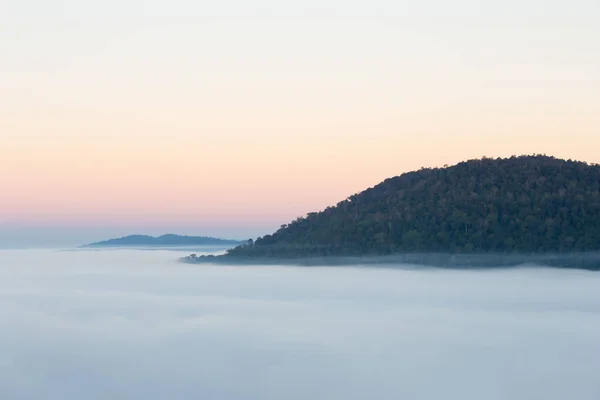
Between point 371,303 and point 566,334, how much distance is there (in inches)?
756

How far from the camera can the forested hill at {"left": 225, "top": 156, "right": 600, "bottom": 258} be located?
3219 inches

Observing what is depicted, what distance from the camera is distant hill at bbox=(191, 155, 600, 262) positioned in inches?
3219

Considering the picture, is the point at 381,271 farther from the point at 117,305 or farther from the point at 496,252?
the point at 117,305

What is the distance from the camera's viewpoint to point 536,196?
84312mm

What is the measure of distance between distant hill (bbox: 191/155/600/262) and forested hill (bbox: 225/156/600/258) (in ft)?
0.35

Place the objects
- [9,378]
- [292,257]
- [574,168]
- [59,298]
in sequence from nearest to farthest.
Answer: [9,378], [59,298], [574,168], [292,257]

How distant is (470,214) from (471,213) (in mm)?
156

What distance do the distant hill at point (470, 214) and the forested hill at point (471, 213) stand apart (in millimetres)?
106

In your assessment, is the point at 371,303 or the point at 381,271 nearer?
the point at 371,303

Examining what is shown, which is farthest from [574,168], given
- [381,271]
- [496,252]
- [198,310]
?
[198,310]

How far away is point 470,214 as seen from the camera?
84.3 meters

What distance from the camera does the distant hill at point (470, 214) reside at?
81.8 meters

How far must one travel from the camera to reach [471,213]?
84312 millimetres

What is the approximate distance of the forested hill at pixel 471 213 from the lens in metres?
81.8
